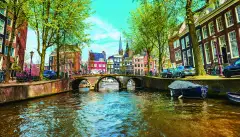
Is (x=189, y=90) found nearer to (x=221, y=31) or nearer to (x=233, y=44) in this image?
(x=233, y=44)

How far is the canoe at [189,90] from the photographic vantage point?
46.4 ft

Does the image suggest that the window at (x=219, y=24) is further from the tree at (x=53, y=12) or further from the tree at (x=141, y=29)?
the tree at (x=53, y=12)

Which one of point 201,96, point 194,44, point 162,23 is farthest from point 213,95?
point 162,23

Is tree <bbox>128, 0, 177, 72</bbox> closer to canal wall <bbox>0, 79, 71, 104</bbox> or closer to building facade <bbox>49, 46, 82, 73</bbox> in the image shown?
building facade <bbox>49, 46, 82, 73</bbox>

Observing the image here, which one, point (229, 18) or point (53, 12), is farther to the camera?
point (229, 18)

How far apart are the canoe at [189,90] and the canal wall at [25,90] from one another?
14.6 metres

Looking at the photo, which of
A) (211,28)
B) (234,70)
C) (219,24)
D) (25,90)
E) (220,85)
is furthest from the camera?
(211,28)

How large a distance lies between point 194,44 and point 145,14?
556 inches

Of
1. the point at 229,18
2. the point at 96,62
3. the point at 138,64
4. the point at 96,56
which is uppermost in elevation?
the point at 96,56

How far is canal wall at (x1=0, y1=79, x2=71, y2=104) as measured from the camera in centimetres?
1378

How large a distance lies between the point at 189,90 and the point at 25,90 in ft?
52.2

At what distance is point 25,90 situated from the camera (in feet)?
55.0

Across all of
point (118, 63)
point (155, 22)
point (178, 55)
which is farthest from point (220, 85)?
point (118, 63)

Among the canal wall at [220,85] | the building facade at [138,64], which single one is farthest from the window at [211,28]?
the building facade at [138,64]
